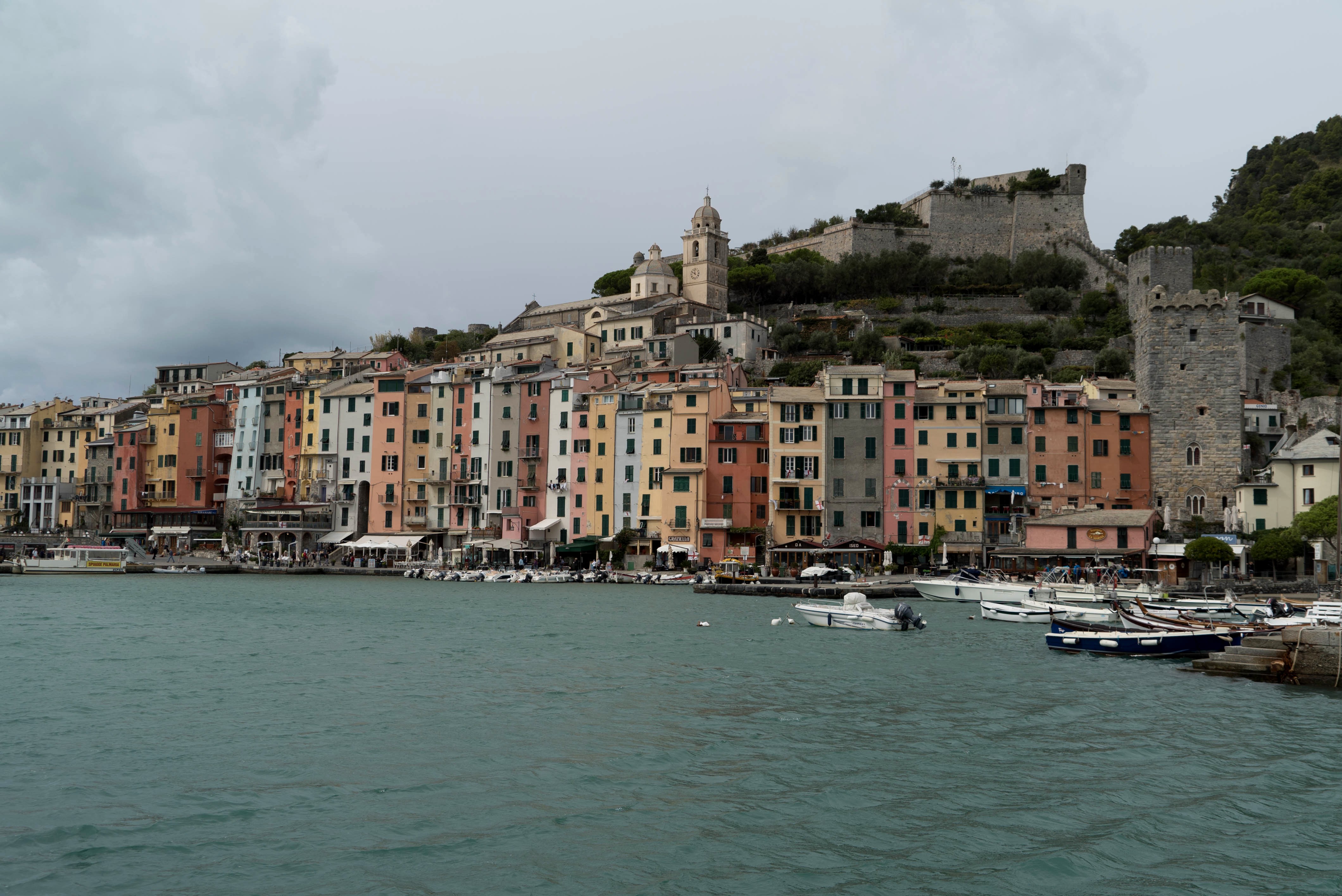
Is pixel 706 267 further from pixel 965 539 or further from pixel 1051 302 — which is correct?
pixel 965 539

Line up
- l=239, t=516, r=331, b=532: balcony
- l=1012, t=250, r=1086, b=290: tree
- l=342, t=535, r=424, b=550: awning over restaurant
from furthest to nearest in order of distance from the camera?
l=1012, t=250, r=1086, b=290: tree
l=239, t=516, r=331, b=532: balcony
l=342, t=535, r=424, b=550: awning over restaurant

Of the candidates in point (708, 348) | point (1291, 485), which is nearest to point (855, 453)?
point (1291, 485)

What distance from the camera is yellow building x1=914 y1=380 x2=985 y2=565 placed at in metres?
56.6

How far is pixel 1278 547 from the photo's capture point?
45.5 m

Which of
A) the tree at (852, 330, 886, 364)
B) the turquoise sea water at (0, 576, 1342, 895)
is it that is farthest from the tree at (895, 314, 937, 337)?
the turquoise sea water at (0, 576, 1342, 895)

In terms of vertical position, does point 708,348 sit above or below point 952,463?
above

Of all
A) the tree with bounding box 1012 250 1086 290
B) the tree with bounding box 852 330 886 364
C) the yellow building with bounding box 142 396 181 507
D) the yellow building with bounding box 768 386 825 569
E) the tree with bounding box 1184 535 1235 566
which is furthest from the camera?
the tree with bounding box 1012 250 1086 290

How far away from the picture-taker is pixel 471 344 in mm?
94875

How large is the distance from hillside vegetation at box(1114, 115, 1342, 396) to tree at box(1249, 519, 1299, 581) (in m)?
22.8

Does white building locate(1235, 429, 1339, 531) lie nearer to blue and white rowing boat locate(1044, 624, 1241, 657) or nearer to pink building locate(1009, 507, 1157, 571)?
pink building locate(1009, 507, 1157, 571)

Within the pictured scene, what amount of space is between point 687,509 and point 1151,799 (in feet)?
152

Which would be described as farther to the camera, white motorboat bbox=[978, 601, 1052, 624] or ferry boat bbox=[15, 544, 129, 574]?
ferry boat bbox=[15, 544, 129, 574]

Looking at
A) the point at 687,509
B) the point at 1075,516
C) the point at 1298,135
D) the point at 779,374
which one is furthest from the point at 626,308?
the point at 1298,135

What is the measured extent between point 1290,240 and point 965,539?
48.6m
